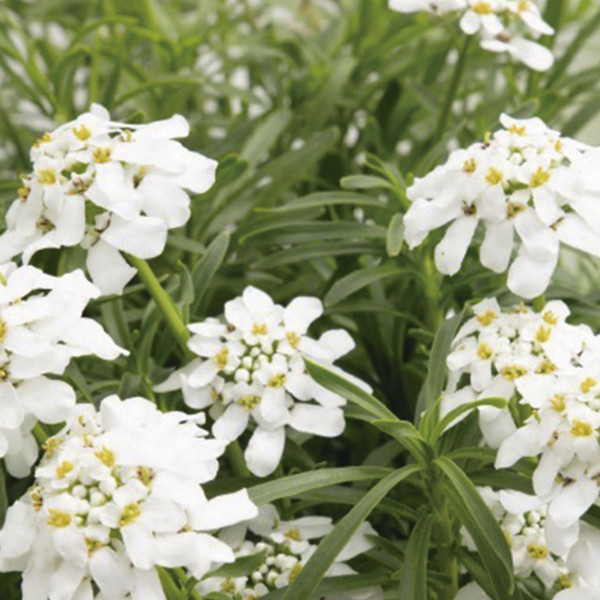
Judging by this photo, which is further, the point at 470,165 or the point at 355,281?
the point at 355,281

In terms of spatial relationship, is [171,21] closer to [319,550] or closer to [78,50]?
[78,50]

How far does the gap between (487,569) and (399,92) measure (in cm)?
64

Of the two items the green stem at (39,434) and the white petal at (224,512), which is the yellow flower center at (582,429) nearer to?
the white petal at (224,512)

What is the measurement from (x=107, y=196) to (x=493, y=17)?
40 cm

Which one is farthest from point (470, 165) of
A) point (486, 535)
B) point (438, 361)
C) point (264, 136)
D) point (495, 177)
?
point (264, 136)

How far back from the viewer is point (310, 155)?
3.25 ft

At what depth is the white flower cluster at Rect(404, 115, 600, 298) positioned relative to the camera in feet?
2.24

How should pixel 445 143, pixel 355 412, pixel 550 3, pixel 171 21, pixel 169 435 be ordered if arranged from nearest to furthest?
1. pixel 169 435
2. pixel 355 412
3. pixel 445 143
4. pixel 550 3
5. pixel 171 21

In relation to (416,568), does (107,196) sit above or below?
above

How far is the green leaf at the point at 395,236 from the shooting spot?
2.47 feet

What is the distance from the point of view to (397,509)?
720 mm

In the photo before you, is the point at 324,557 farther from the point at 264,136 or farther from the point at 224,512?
the point at 264,136

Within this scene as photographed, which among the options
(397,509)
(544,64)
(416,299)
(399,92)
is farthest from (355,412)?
(399,92)

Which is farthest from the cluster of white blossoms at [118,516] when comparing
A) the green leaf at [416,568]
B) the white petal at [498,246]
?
the white petal at [498,246]
